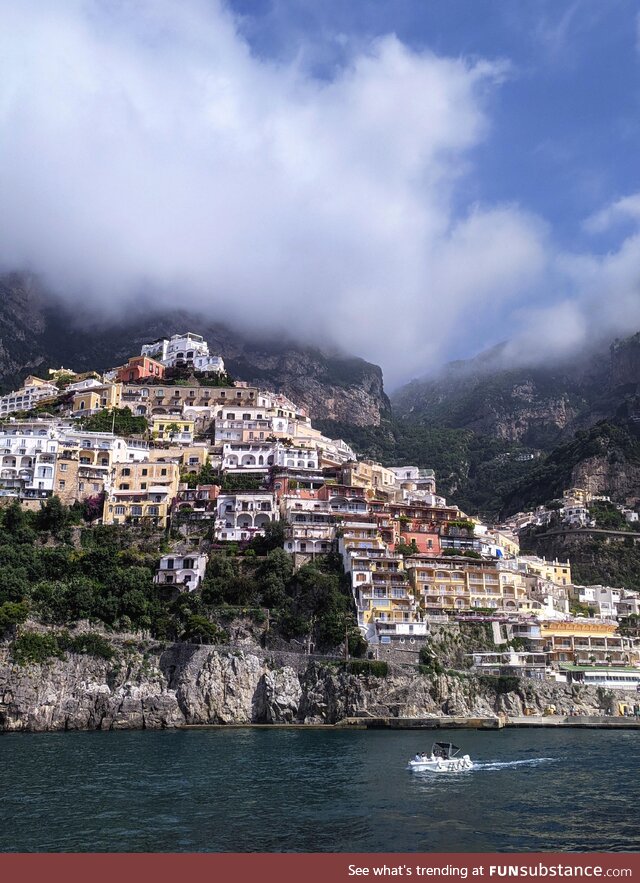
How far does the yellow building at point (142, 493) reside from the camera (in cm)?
8319

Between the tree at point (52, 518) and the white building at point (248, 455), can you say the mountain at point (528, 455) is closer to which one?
the white building at point (248, 455)

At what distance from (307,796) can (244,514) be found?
49036mm

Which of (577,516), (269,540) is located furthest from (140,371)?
(577,516)

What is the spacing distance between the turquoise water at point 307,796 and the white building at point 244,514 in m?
28.2

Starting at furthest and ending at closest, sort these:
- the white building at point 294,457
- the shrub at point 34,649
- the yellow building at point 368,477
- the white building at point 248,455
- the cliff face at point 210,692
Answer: the white building at point 294,457 < the white building at point 248,455 < the yellow building at point 368,477 < the shrub at point 34,649 < the cliff face at point 210,692

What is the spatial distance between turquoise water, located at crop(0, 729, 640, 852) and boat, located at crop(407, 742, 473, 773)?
2.49 ft

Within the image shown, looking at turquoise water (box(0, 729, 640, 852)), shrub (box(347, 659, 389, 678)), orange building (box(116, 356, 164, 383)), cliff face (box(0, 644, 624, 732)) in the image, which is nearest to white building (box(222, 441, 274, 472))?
orange building (box(116, 356, 164, 383))

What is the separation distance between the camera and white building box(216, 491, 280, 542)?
262 ft

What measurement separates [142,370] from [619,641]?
70488mm

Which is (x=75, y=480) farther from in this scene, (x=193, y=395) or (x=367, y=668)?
(x=367, y=668)

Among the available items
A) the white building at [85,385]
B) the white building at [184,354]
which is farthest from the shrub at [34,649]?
the white building at [184,354]

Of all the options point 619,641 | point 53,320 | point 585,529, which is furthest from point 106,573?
point 53,320

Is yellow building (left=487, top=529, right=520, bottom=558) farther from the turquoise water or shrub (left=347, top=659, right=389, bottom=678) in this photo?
the turquoise water

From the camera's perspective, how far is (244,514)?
269 feet
